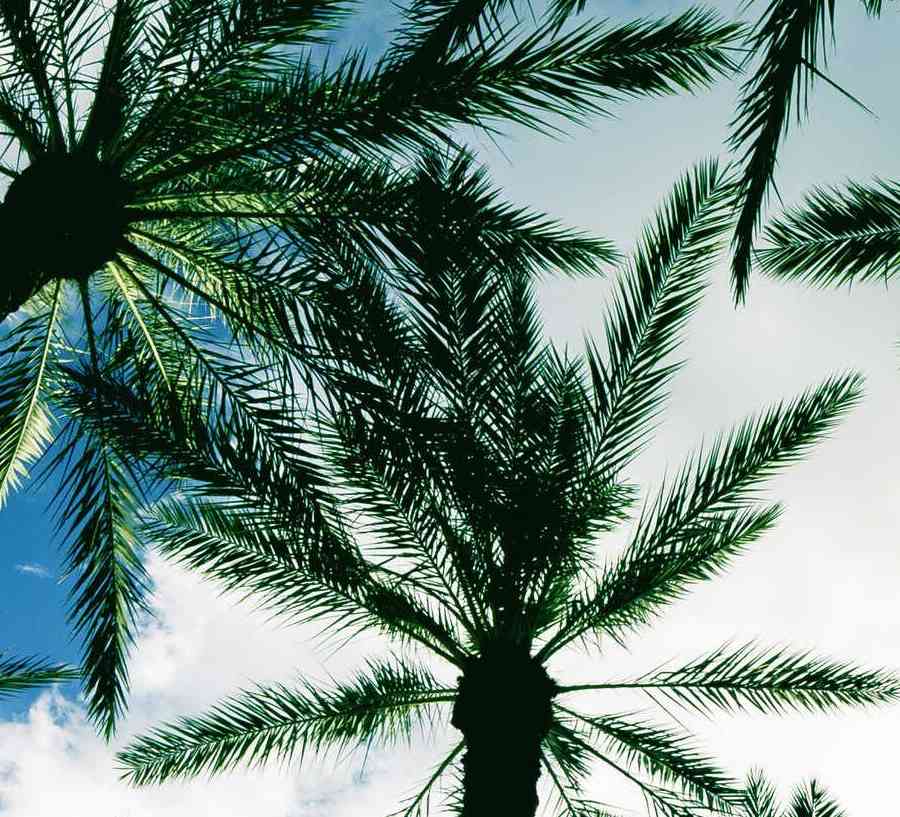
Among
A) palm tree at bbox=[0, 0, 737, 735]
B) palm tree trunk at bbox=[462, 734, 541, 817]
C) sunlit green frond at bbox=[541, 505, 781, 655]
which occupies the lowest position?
palm tree trunk at bbox=[462, 734, 541, 817]

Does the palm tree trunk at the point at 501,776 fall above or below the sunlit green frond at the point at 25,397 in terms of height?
below

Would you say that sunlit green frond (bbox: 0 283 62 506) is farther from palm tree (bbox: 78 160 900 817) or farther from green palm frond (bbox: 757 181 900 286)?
green palm frond (bbox: 757 181 900 286)

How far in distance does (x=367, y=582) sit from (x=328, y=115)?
3.22 m

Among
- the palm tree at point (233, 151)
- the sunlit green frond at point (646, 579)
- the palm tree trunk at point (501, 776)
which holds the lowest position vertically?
the palm tree trunk at point (501, 776)

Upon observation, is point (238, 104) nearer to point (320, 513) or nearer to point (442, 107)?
point (442, 107)

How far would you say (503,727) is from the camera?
5.61 metres

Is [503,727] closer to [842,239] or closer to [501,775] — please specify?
[501,775]

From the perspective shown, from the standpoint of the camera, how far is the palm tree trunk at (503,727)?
536 centimetres

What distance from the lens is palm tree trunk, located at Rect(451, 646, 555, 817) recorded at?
17.6ft

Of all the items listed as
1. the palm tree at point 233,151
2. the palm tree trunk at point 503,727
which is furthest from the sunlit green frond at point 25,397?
the palm tree trunk at point 503,727

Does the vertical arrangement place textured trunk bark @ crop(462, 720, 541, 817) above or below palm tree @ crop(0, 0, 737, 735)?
below

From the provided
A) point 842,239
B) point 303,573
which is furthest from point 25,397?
point 842,239

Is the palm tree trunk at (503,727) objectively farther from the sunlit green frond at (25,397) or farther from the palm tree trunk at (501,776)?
the sunlit green frond at (25,397)

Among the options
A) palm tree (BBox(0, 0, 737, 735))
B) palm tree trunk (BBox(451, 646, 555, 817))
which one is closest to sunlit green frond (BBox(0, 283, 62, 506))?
palm tree (BBox(0, 0, 737, 735))
